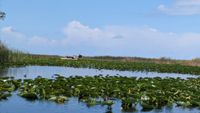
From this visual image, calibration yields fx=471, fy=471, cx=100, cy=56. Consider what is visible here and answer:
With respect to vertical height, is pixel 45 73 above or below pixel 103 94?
above

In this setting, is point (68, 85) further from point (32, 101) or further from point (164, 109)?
point (164, 109)

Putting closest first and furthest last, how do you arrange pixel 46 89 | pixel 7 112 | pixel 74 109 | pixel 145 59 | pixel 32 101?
pixel 7 112 → pixel 74 109 → pixel 32 101 → pixel 46 89 → pixel 145 59

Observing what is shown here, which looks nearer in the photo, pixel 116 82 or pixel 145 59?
pixel 116 82

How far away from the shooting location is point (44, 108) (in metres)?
16.2

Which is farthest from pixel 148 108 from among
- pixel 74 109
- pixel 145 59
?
pixel 145 59

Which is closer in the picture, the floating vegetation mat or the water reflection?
the floating vegetation mat

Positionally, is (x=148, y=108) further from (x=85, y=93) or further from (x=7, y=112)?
(x=7, y=112)

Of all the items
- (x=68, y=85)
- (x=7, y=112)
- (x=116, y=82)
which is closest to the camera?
(x=7, y=112)

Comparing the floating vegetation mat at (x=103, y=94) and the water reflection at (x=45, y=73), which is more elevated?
the water reflection at (x=45, y=73)

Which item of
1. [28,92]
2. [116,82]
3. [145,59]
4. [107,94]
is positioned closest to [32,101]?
[28,92]

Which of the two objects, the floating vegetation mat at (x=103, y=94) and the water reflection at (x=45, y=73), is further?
the water reflection at (x=45, y=73)

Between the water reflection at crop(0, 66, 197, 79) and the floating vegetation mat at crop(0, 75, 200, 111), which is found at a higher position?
the water reflection at crop(0, 66, 197, 79)

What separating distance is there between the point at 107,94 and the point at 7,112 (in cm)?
594

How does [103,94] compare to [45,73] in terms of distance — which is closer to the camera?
[103,94]
